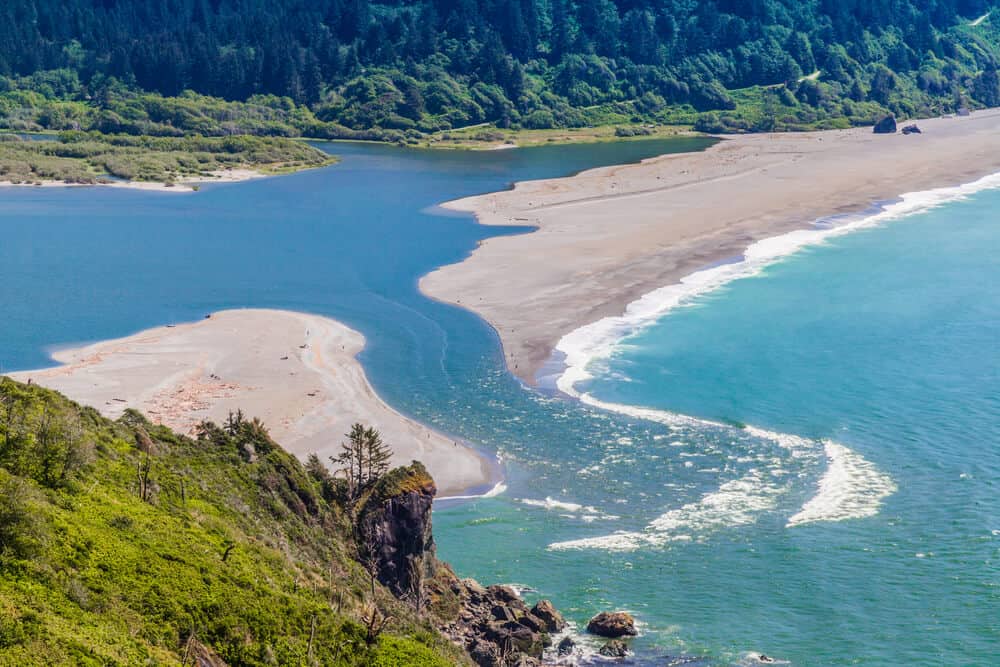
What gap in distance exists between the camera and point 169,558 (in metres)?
31.4

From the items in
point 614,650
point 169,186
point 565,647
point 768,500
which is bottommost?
point 565,647

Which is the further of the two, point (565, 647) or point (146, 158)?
point (146, 158)

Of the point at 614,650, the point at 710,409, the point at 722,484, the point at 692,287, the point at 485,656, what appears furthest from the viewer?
the point at 692,287

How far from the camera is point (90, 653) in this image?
83.0 ft

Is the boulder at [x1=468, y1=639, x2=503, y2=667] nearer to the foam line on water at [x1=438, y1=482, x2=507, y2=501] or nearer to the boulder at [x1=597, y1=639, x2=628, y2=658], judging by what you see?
the boulder at [x1=597, y1=639, x2=628, y2=658]

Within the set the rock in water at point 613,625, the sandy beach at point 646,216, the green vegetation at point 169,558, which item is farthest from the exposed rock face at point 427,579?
the sandy beach at point 646,216

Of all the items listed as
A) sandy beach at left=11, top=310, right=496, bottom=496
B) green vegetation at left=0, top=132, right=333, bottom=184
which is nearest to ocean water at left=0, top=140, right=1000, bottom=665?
sandy beach at left=11, top=310, right=496, bottom=496

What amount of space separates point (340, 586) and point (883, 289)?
2715 inches

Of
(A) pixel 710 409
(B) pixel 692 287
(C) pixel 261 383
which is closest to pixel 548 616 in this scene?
(A) pixel 710 409

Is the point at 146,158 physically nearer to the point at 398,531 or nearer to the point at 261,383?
the point at 261,383

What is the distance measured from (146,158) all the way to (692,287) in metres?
109

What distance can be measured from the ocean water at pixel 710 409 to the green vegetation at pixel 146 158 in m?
38.9

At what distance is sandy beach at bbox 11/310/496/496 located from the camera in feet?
204

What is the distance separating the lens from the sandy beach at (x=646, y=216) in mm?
90250
